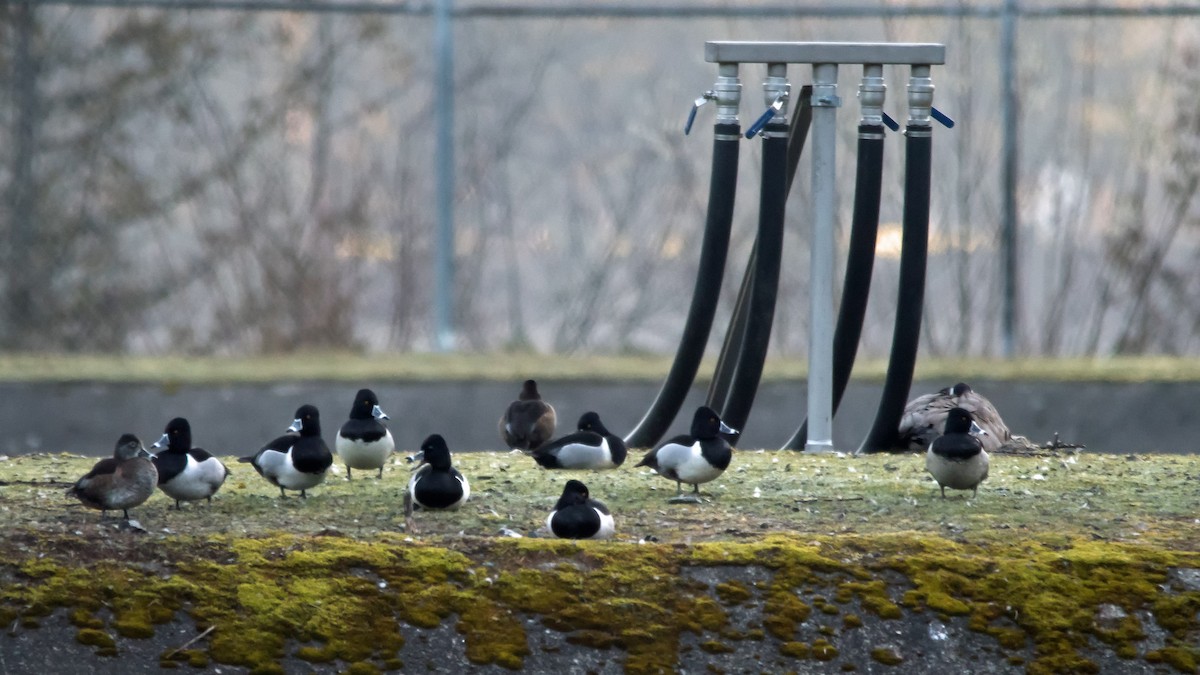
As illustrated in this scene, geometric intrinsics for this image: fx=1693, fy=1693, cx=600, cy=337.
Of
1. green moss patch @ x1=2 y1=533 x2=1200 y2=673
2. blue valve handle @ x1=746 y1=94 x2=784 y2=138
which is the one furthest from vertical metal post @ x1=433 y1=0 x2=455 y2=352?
green moss patch @ x1=2 y1=533 x2=1200 y2=673

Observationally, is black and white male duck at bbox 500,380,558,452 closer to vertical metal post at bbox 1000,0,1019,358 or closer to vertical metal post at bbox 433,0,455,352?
vertical metal post at bbox 433,0,455,352

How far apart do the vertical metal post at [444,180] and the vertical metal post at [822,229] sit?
23.3 feet

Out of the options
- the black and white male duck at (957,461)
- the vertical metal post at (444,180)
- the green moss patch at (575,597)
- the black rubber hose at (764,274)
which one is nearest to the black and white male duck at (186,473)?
the green moss patch at (575,597)

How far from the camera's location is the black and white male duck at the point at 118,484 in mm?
6023

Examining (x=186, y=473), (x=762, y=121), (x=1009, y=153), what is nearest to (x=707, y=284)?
(x=762, y=121)

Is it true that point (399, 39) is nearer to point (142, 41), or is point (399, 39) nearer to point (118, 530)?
point (142, 41)

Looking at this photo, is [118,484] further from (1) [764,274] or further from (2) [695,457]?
(1) [764,274]

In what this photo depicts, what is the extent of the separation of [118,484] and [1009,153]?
10.4 m

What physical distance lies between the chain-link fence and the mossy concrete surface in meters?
9.56

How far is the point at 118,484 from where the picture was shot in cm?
604

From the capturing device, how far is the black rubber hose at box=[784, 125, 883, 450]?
27.7ft

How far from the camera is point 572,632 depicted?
5.27 metres

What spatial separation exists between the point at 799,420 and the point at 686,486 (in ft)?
18.8

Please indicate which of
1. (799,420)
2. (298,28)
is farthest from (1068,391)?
(298,28)
